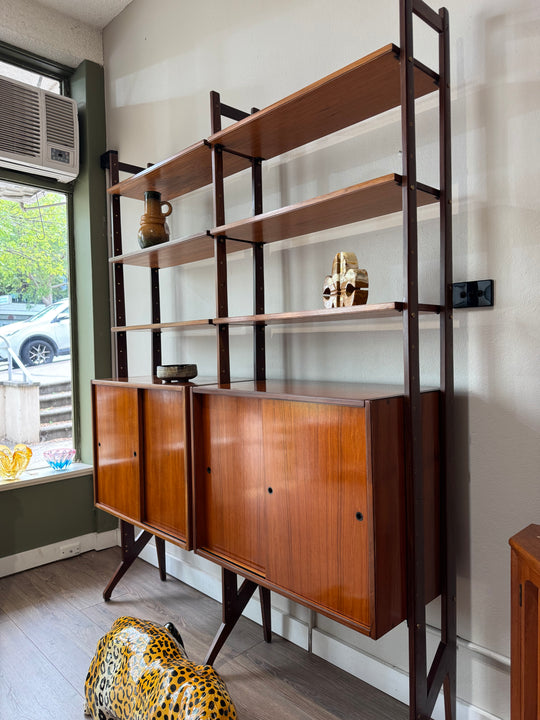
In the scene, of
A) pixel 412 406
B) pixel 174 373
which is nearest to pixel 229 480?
pixel 174 373

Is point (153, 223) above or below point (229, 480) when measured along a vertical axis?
above

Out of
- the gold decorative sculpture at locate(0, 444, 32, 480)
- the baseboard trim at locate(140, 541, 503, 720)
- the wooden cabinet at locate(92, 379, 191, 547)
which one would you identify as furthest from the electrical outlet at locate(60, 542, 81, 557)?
the baseboard trim at locate(140, 541, 503, 720)

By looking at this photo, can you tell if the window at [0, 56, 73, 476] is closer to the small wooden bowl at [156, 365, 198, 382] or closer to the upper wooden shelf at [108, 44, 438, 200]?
the upper wooden shelf at [108, 44, 438, 200]

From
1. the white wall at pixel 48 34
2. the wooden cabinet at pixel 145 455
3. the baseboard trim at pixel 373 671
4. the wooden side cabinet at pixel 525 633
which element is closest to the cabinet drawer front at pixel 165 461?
the wooden cabinet at pixel 145 455

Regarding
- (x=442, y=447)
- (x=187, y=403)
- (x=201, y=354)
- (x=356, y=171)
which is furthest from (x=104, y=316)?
(x=442, y=447)

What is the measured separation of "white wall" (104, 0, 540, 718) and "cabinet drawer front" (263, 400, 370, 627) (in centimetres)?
43

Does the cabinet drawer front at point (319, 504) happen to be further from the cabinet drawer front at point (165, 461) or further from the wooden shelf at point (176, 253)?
the wooden shelf at point (176, 253)

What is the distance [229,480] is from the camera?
1.84 metres

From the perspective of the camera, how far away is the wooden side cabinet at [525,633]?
109cm

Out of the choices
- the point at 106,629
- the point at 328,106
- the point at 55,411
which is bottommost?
the point at 106,629

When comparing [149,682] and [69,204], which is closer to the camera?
[149,682]

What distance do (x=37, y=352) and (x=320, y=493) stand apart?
2299 millimetres

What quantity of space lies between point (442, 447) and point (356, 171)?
1.03 m

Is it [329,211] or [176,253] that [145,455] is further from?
[329,211]
